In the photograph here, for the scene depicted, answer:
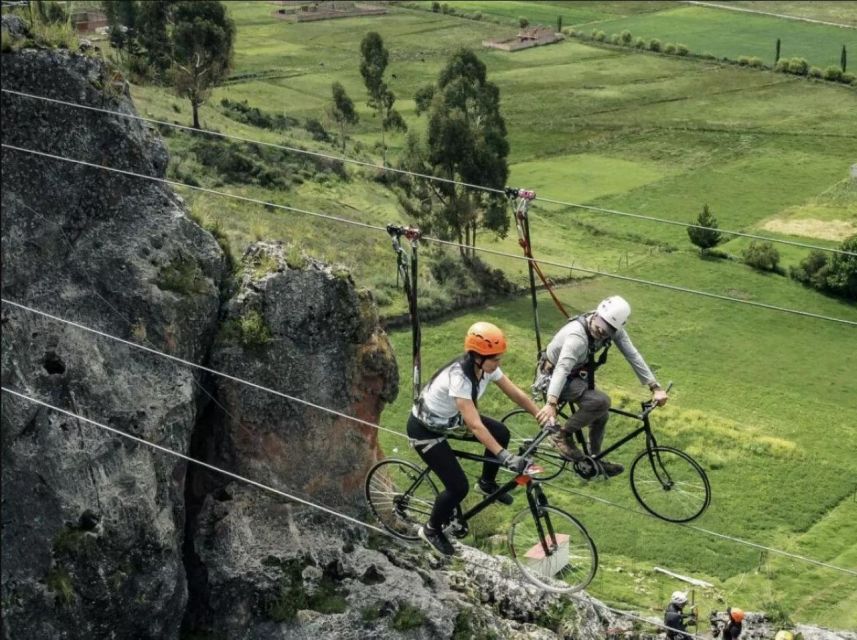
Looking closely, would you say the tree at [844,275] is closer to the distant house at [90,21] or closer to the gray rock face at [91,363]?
the gray rock face at [91,363]

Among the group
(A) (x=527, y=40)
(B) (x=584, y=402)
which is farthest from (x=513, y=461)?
(A) (x=527, y=40)

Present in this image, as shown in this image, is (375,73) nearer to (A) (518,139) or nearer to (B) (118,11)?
(A) (518,139)

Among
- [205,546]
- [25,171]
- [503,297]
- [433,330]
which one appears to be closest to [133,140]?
[25,171]

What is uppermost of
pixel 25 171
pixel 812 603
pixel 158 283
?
pixel 25 171

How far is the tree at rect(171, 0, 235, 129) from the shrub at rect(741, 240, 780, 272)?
36.4 metres

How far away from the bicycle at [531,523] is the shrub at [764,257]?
46.9 m

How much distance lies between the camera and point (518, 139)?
3703 inches

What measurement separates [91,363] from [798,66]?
263 ft

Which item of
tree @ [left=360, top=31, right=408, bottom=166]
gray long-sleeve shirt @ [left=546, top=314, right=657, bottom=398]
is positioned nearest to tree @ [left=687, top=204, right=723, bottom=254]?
tree @ [left=360, top=31, right=408, bottom=166]

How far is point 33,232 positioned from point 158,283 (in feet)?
7.32

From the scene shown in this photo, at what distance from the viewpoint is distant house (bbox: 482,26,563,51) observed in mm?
126250

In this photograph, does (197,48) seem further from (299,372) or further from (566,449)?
(566,449)

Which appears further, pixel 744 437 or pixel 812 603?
pixel 744 437

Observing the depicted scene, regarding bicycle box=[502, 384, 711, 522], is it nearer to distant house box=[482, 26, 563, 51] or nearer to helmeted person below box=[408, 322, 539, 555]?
helmeted person below box=[408, 322, 539, 555]
